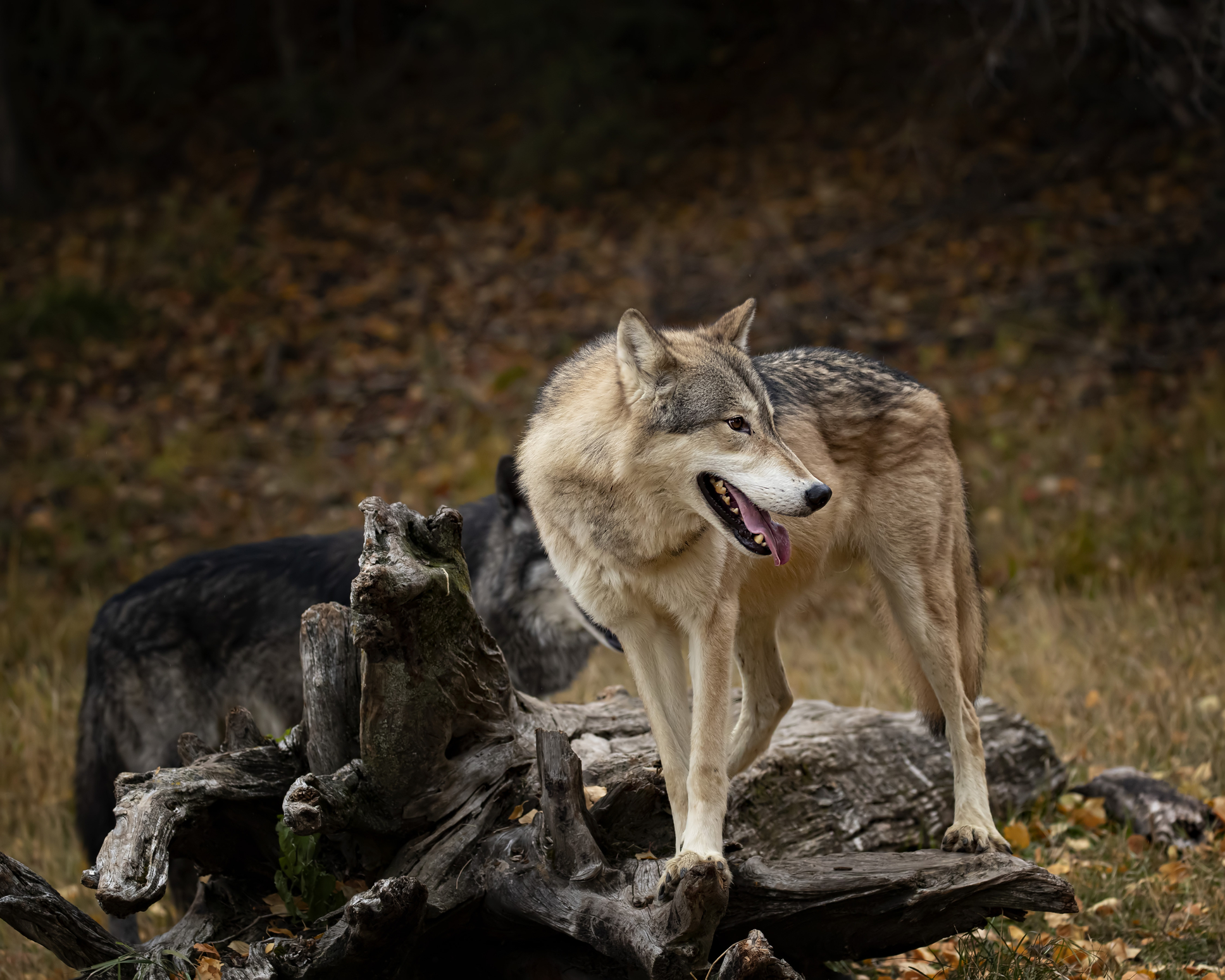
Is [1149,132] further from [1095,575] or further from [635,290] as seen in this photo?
[1095,575]

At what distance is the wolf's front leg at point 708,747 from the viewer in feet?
11.2

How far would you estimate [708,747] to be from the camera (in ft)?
11.8

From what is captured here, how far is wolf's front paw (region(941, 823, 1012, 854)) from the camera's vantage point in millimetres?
3941

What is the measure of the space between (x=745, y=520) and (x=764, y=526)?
0.23 ft

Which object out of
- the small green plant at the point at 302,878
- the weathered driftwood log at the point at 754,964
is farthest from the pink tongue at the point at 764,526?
the small green plant at the point at 302,878

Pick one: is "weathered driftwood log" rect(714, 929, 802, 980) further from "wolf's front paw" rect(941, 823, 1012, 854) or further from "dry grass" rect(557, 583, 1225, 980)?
"wolf's front paw" rect(941, 823, 1012, 854)

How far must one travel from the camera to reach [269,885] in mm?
3721

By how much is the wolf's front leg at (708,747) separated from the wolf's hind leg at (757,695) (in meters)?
0.76

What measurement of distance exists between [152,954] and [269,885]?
445 millimetres

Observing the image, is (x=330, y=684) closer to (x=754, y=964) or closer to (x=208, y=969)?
A: (x=208, y=969)

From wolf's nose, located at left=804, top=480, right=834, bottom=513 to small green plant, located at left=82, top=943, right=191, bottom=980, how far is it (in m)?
2.29

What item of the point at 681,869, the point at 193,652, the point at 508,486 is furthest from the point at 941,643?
the point at 193,652

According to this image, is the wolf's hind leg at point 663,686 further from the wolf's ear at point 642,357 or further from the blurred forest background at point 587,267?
the blurred forest background at point 587,267

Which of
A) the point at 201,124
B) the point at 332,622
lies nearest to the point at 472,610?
the point at 332,622
